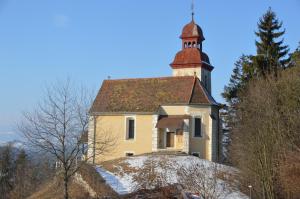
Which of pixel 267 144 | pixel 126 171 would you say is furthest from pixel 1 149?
pixel 267 144

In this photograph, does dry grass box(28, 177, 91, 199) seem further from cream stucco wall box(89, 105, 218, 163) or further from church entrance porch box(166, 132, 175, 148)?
church entrance porch box(166, 132, 175, 148)

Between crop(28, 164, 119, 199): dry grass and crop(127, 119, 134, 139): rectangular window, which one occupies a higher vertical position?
crop(127, 119, 134, 139): rectangular window

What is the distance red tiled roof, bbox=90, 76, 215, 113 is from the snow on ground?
22.0 ft

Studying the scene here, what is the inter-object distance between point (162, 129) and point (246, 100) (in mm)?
9149

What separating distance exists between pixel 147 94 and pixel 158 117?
2763 millimetres

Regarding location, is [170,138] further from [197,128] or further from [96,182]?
[96,182]

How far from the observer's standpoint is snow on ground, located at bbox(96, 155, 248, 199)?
2413cm

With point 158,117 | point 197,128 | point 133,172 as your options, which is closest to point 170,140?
point 158,117

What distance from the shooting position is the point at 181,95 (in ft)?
124

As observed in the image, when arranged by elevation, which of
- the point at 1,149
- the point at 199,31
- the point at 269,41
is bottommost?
the point at 1,149

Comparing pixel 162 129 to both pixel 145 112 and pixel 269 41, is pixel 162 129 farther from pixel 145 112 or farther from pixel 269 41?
pixel 269 41

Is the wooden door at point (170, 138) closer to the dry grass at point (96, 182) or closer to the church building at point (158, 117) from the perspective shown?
the church building at point (158, 117)

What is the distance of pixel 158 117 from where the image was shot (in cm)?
3744

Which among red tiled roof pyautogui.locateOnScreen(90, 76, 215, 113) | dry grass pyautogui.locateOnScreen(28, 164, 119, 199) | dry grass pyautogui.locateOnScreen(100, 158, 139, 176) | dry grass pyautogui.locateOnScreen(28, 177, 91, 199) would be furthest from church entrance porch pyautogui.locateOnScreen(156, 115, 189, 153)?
dry grass pyautogui.locateOnScreen(28, 177, 91, 199)
